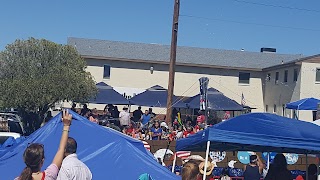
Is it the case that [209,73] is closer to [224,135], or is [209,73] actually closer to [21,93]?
[21,93]

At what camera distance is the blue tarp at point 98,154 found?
10.0 m

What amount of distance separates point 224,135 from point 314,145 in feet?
4.77

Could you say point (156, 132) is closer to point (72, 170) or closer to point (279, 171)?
point (279, 171)

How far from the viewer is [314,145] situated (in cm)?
901

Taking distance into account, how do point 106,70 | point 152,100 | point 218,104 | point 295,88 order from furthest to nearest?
point 106,70 < point 295,88 < point 152,100 < point 218,104

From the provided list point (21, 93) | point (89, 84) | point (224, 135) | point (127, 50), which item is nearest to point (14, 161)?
point (224, 135)

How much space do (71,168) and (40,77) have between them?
25666 mm

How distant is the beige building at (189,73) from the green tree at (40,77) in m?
5.71

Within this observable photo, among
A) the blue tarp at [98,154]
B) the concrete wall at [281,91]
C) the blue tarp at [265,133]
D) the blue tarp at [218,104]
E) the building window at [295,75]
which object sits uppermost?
the building window at [295,75]

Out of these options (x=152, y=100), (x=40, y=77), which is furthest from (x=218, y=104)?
(x=40, y=77)

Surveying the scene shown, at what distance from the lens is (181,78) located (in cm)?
4053

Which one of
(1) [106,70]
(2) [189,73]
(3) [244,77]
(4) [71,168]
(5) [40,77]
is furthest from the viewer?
(3) [244,77]

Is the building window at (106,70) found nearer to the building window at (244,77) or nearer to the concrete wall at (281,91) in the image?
the building window at (244,77)

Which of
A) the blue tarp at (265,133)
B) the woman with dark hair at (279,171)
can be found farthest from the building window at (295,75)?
the woman with dark hair at (279,171)
